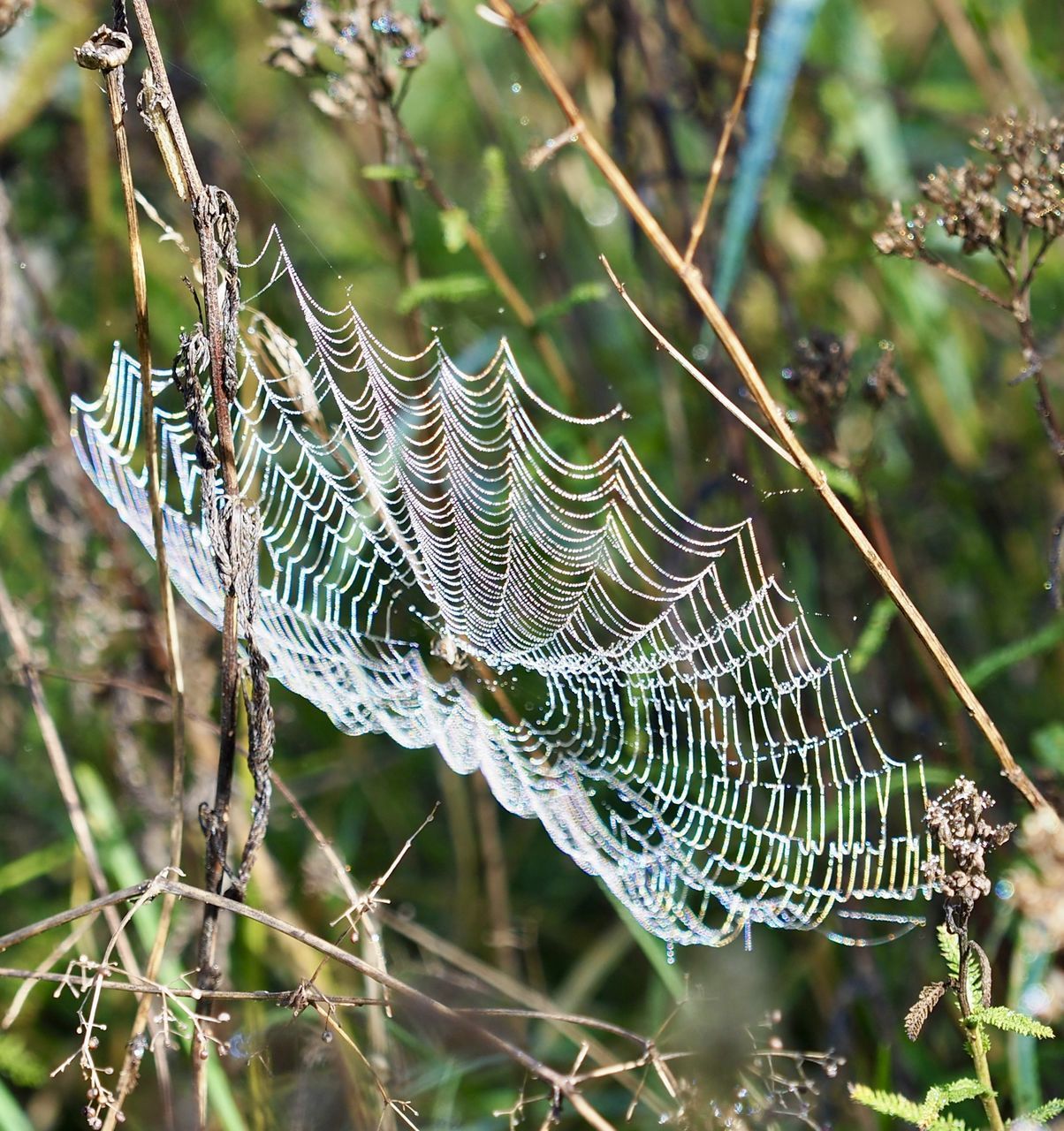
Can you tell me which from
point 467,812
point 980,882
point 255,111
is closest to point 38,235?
point 255,111

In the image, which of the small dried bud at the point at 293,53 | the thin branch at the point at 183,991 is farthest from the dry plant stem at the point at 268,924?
the small dried bud at the point at 293,53

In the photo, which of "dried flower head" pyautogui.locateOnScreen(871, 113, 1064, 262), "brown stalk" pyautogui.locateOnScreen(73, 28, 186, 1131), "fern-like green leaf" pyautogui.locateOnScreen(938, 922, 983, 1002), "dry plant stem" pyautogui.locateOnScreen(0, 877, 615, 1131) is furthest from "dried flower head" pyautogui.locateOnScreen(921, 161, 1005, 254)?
"dry plant stem" pyautogui.locateOnScreen(0, 877, 615, 1131)

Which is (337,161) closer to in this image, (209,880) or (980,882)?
(209,880)

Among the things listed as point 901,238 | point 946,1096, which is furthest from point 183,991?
point 901,238

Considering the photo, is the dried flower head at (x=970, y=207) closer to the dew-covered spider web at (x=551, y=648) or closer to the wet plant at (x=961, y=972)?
the dew-covered spider web at (x=551, y=648)

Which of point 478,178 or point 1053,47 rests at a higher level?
point 1053,47

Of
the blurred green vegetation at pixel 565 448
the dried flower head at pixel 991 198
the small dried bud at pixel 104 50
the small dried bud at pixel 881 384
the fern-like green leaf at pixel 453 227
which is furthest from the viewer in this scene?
the blurred green vegetation at pixel 565 448
